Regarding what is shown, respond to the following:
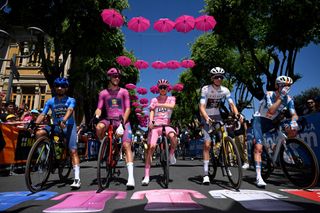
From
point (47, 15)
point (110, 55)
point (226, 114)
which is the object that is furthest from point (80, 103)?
point (226, 114)

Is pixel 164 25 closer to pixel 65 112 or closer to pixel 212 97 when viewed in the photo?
pixel 212 97

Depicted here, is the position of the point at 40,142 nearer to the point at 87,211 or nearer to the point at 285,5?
the point at 87,211

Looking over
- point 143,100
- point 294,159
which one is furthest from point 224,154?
point 143,100

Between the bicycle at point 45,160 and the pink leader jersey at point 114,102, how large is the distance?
990 millimetres

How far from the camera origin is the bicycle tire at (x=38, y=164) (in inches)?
188

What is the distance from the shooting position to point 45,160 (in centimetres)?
525

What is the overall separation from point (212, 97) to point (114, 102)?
2.00m

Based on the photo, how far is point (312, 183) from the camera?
501 cm

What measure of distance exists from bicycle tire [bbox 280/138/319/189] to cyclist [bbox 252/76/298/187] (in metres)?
0.33

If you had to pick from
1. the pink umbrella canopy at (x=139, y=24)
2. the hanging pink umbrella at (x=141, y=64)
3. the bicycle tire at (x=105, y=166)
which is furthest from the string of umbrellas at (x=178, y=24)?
the bicycle tire at (x=105, y=166)

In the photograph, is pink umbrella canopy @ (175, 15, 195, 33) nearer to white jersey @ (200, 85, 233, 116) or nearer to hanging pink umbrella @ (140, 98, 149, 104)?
white jersey @ (200, 85, 233, 116)

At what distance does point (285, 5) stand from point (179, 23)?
591 centimetres

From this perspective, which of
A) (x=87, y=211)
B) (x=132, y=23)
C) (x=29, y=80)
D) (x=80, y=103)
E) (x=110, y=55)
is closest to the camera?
(x=87, y=211)

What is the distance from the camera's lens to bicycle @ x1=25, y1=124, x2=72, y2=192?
484cm
